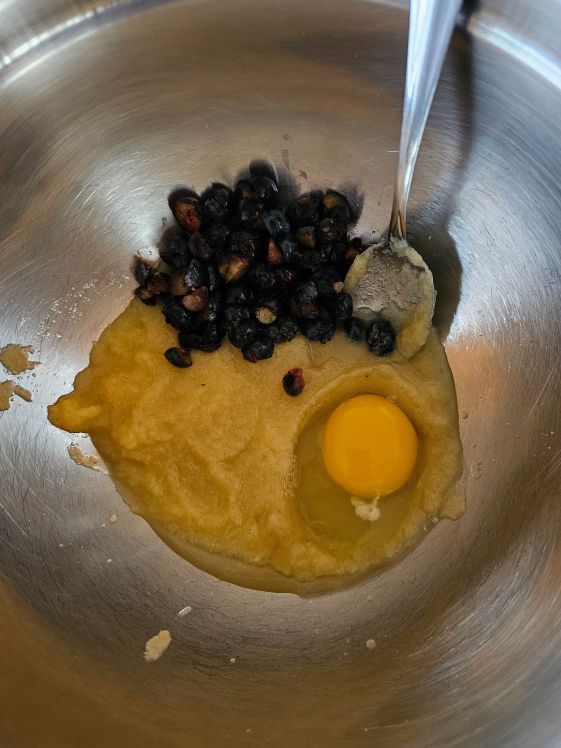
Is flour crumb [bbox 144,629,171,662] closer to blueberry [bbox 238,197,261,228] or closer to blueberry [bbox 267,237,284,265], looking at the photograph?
blueberry [bbox 267,237,284,265]

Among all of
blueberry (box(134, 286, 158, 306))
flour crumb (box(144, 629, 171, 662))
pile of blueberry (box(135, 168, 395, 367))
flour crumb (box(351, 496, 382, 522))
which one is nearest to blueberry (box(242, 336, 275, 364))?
pile of blueberry (box(135, 168, 395, 367))

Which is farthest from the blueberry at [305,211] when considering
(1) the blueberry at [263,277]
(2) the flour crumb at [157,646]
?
(2) the flour crumb at [157,646]

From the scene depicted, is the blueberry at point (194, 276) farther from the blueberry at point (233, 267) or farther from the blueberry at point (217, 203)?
the blueberry at point (217, 203)

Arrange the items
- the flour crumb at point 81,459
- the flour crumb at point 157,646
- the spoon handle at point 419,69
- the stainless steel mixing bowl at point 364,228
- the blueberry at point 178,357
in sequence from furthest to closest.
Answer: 1. the flour crumb at point 81,459
2. the blueberry at point 178,357
3. the flour crumb at point 157,646
4. the stainless steel mixing bowl at point 364,228
5. the spoon handle at point 419,69

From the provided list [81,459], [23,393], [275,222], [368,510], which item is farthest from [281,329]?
[23,393]

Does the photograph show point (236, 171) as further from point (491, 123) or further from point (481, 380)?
point (481, 380)

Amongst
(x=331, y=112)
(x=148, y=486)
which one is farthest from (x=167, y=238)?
(x=148, y=486)
